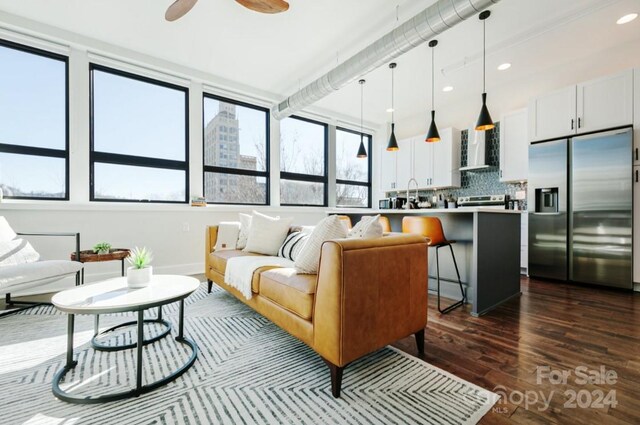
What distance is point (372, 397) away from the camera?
4.60 feet

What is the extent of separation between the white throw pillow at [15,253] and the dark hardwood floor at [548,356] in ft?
11.0

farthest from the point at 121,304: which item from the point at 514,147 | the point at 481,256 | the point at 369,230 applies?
the point at 514,147

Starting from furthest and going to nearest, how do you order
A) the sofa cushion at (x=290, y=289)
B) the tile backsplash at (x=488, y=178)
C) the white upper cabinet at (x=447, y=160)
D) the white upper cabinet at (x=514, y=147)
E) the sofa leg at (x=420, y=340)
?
the white upper cabinet at (x=447, y=160) → the tile backsplash at (x=488, y=178) → the white upper cabinet at (x=514, y=147) → the sofa leg at (x=420, y=340) → the sofa cushion at (x=290, y=289)

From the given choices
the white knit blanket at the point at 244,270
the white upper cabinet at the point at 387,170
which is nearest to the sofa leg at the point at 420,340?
the white knit blanket at the point at 244,270

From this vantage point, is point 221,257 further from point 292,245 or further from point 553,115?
point 553,115

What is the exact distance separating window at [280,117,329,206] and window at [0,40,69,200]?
310 centimetres

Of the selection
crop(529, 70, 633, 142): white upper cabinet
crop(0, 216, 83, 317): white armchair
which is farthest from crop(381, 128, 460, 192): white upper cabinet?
crop(0, 216, 83, 317): white armchair

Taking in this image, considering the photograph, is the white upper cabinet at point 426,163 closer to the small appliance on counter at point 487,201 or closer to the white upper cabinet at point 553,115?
the small appliance on counter at point 487,201

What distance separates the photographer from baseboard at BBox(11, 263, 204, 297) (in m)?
3.13

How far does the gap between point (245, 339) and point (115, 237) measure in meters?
2.70

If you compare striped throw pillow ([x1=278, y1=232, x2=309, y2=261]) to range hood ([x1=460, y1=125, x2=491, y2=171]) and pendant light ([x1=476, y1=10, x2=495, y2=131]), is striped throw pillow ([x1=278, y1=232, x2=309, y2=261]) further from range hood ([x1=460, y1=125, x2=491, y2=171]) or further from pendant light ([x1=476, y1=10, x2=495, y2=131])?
range hood ([x1=460, y1=125, x2=491, y2=171])

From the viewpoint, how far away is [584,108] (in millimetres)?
3701

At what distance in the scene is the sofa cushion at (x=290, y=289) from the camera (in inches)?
62.0

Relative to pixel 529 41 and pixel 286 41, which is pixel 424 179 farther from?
pixel 286 41
